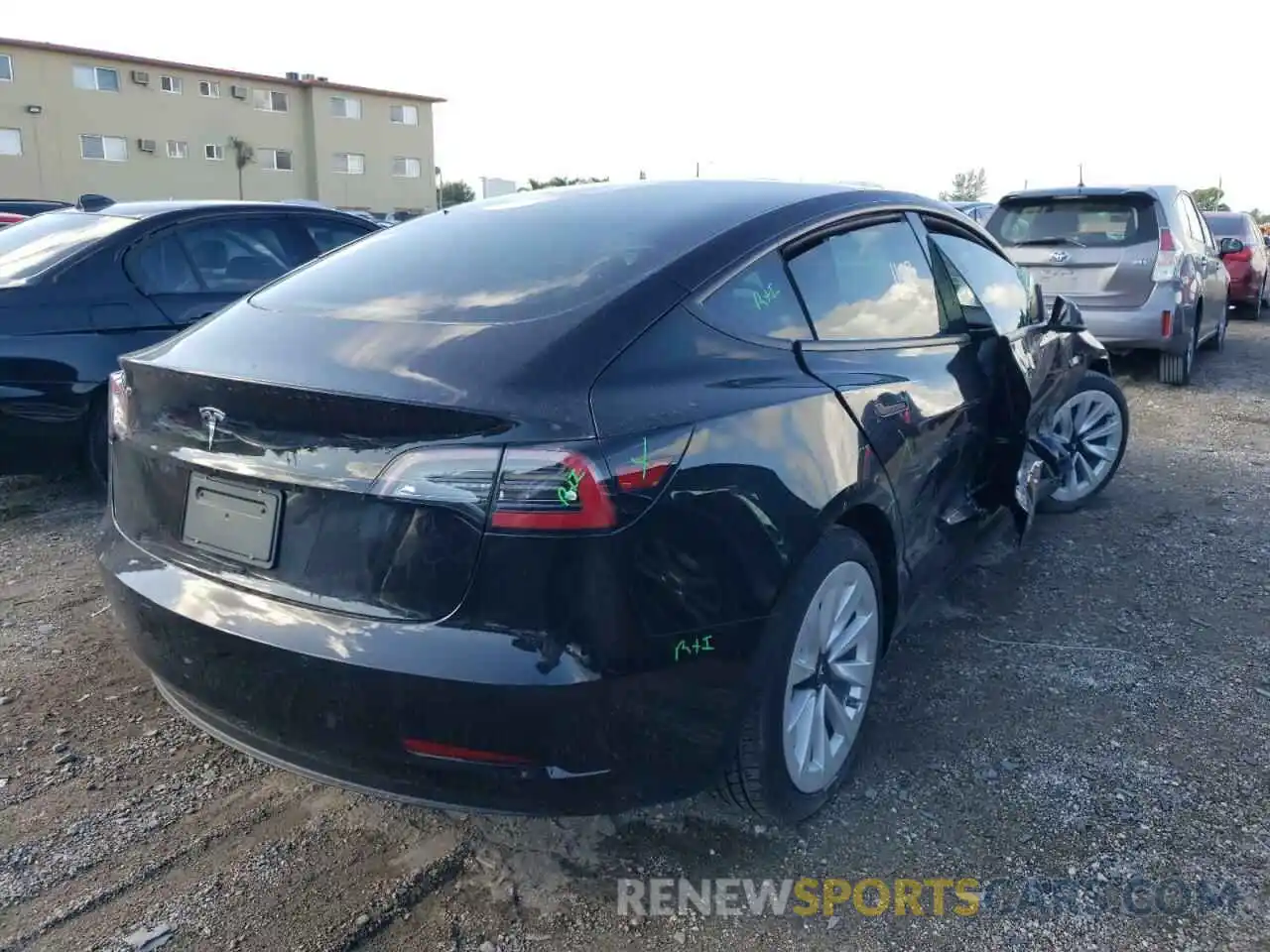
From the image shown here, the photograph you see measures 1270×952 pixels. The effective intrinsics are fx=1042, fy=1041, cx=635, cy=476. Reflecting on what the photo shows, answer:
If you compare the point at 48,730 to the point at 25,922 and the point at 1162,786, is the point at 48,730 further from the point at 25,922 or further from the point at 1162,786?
the point at 1162,786

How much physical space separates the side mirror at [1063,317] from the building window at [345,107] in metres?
49.5

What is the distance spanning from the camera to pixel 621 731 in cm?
210

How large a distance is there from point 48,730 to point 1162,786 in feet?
10.7

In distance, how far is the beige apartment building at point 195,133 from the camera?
39.0 m

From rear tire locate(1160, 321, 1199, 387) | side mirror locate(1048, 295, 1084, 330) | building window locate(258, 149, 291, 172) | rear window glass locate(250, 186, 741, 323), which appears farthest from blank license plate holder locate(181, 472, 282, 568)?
building window locate(258, 149, 291, 172)

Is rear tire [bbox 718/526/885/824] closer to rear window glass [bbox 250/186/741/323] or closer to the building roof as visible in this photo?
rear window glass [bbox 250/186/741/323]

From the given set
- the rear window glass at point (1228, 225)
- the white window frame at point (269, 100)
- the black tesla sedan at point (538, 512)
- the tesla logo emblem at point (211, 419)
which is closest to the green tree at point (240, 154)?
the white window frame at point (269, 100)

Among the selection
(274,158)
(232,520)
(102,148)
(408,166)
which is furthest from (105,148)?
(232,520)

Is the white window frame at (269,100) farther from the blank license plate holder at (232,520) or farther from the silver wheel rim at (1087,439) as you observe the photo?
the blank license plate holder at (232,520)

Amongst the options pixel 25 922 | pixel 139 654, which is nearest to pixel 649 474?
pixel 139 654

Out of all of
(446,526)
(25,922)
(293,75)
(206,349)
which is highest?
(293,75)

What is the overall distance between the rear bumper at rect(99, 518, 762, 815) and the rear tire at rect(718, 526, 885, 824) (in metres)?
0.14

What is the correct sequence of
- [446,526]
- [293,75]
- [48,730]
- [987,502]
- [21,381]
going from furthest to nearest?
[293,75], [21,381], [987,502], [48,730], [446,526]

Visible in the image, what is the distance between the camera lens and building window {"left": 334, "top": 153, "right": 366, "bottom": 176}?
161 feet
